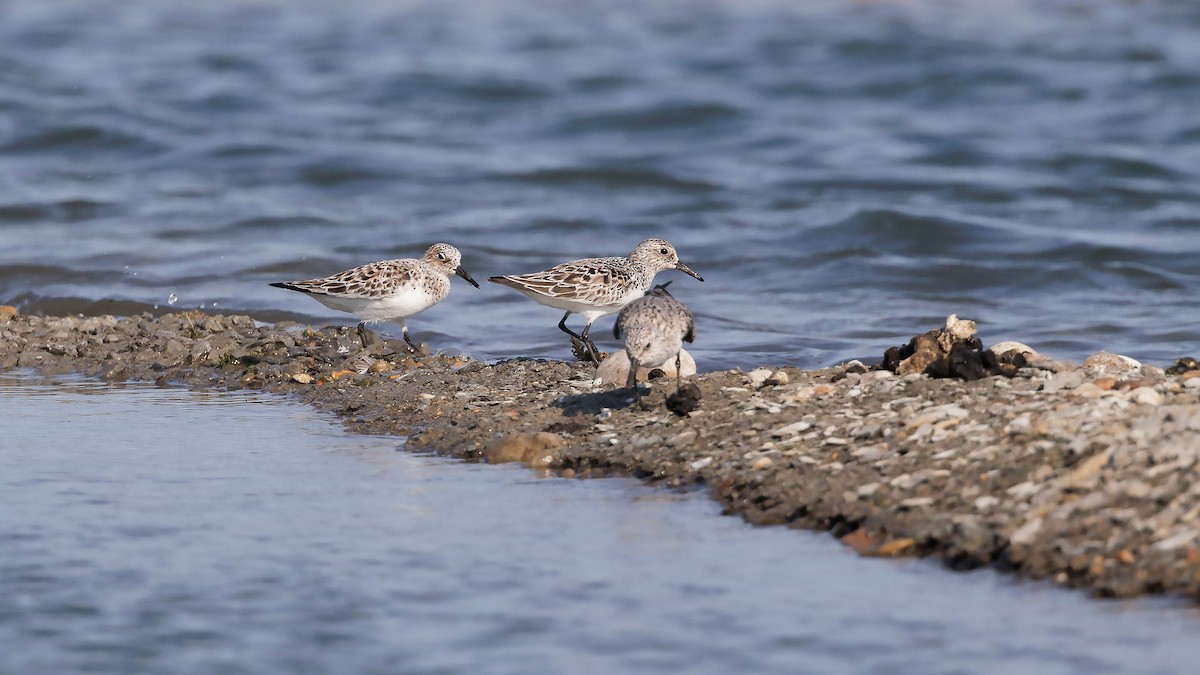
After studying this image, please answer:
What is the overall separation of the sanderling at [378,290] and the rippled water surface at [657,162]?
4.01 feet

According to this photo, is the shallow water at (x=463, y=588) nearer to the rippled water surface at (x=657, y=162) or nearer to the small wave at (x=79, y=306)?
the rippled water surface at (x=657, y=162)

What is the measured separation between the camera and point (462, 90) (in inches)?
1096

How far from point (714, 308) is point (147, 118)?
1419 centimetres

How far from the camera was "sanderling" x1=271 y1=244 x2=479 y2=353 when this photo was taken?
448 inches

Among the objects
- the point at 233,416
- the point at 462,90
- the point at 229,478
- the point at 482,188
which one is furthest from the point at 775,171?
the point at 229,478

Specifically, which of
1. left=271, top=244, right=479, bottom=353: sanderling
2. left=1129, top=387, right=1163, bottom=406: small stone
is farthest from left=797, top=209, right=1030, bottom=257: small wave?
left=1129, top=387, right=1163, bottom=406: small stone

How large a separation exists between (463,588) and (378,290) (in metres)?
5.71

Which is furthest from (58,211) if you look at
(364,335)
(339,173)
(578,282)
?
(578,282)

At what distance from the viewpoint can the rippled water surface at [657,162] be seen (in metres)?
15.0

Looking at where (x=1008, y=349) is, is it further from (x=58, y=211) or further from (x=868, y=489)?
(x=58, y=211)

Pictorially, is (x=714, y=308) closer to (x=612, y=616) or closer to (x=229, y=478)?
(x=229, y=478)

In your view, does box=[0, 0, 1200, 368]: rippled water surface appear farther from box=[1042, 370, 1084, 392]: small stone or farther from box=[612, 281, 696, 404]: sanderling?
box=[1042, 370, 1084, 392]: small stone

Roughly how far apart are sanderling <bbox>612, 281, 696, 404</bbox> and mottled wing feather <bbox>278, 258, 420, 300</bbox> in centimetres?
325

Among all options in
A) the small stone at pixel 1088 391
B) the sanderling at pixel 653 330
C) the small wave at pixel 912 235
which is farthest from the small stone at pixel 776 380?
the small wave at pixel 912 235
